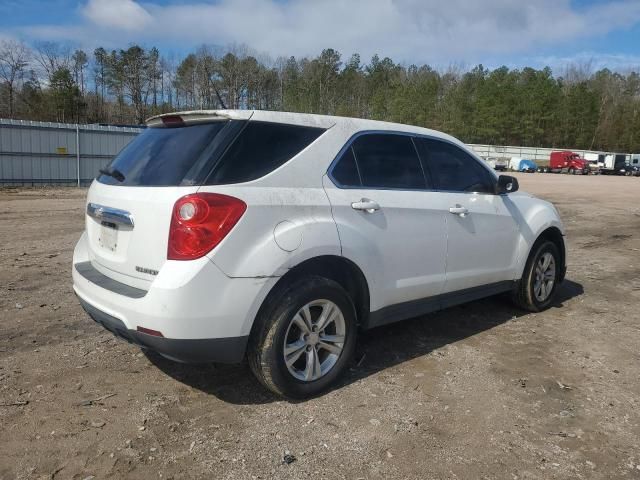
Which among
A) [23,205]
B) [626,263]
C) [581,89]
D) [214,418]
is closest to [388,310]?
[214,418]

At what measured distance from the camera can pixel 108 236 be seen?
11.1ft

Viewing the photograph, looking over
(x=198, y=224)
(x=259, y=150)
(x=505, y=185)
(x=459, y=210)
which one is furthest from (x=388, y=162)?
(x=198, y=224)

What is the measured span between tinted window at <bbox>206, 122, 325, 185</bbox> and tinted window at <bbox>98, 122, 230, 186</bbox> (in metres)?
0.13

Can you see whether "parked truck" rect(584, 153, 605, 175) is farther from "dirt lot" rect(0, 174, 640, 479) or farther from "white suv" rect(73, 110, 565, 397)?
"white suv" rect(73, 110, 565, 397)

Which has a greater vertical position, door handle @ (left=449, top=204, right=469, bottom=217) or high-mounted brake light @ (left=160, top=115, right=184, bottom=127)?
high-mounted brake light @ (left=160, top=115, right=184, bottom=127)

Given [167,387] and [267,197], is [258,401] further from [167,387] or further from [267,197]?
[267,197]

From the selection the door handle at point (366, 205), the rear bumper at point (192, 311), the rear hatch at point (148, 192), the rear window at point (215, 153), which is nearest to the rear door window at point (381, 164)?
the door handle at point (366, 205)

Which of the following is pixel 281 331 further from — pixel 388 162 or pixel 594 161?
pixel 594 161

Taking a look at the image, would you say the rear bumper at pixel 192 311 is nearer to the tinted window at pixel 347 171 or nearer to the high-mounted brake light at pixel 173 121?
the tinted window at pixel 347 171

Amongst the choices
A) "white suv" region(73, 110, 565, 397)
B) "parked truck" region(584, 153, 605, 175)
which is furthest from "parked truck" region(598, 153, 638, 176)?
"white suv" region(73, 110, 565, 397)

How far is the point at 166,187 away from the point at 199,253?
1.57 ft

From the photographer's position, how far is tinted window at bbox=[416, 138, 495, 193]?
4301 millimetres

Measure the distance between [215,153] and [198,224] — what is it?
0.47 meters

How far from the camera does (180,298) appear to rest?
284cm
